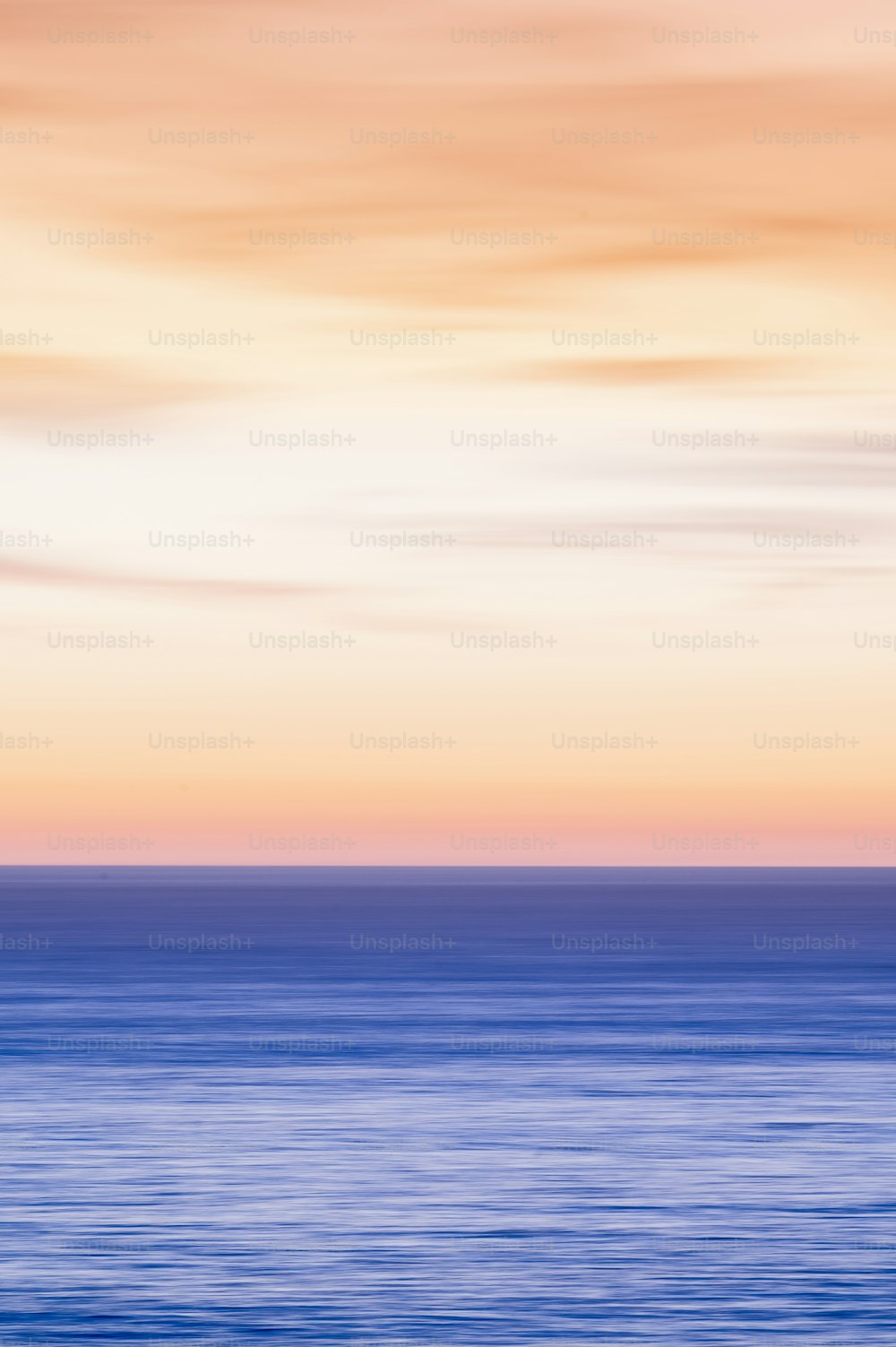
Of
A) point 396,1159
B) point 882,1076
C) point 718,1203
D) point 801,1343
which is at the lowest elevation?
point 801,1343

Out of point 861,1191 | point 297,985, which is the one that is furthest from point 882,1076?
point 297,985

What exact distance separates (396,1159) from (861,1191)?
1363 centimetres

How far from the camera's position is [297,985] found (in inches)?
5389

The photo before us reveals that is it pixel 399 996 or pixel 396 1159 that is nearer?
pixel 396 1159

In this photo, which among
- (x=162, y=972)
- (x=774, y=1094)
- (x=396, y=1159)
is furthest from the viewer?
(x=162, y=972)

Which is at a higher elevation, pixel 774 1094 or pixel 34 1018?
pixel 34 1018

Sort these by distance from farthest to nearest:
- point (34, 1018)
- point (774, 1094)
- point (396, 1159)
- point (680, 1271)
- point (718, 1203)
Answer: point (34, 1018) → point (774, 1094) → point (396, 1159) → point (718, 1203) → point (680, 1271)

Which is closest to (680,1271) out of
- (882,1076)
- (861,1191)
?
(861,1191)

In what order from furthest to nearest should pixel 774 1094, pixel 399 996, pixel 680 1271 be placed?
pixel 399 996, pixel 774 1094, pixel 680 1271

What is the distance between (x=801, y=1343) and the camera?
37250mm

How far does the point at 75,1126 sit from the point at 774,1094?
25833mm

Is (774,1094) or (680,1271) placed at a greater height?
(774,1094)

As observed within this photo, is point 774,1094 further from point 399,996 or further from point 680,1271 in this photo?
point 399,996

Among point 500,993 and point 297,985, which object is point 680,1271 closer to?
point 500,993
